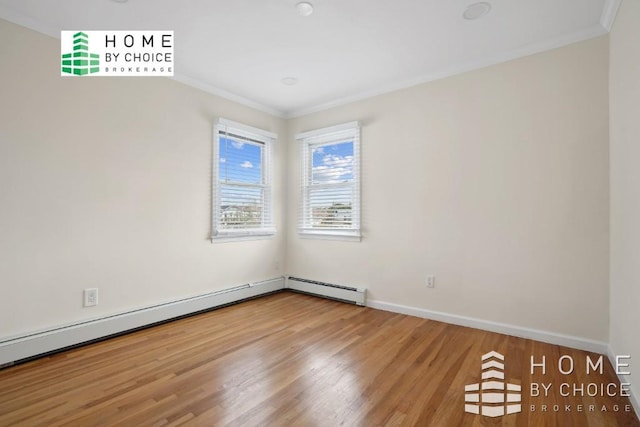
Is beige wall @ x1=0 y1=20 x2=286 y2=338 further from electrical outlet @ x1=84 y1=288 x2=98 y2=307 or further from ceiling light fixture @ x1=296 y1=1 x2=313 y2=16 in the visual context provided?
ceiling light fixture @ x1=296 y1=1 x2=313 y2=16

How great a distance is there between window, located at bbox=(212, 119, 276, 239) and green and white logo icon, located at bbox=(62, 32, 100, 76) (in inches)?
50.3

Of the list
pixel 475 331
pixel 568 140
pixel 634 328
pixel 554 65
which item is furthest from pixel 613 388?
pixel 554 65

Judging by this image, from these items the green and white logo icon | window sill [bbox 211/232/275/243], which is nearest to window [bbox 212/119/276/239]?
window sill [bbox 211/232/275/243]

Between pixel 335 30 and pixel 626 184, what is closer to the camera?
pixel 626 184

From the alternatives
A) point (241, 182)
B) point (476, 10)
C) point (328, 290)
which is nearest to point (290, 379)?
point (328, 290)

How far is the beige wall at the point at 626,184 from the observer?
68.5 inches

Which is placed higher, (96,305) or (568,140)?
(568,140)

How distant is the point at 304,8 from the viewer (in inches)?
88.7

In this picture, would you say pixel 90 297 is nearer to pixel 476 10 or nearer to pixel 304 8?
pixel 304 8

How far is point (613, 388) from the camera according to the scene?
194cm

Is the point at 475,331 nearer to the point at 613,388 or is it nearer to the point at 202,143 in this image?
the point at 613,388

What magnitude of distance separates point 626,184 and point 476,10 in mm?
1592

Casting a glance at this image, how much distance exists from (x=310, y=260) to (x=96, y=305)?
249 centimetres

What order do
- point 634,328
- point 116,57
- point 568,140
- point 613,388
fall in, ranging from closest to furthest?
1. point 634,328
2. point 613,388
3. point 568,140
4. point 116,57
